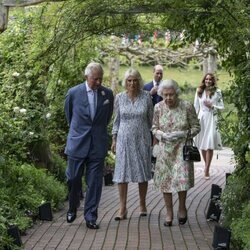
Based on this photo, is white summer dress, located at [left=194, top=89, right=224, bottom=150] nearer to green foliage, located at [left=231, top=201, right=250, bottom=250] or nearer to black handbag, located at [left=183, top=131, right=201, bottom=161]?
black handbag, located at [left=183, top=131, right=201, bottom=161]

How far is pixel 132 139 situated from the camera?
9148 mm

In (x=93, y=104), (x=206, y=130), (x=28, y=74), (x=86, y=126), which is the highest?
(x=28, y=74)

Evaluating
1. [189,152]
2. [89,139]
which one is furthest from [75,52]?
[189,152]

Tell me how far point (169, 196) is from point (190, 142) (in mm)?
678

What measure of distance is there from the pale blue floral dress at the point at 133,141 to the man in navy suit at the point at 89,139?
421 mm

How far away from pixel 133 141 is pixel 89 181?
0.86 metres

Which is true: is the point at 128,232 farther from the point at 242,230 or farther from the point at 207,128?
the point at 207,128

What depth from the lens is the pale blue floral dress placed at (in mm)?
9133

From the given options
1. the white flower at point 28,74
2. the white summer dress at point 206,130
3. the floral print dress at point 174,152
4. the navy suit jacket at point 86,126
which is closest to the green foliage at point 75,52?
the white flower at point 28,74

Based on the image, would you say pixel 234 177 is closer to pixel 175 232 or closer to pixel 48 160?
pixel 175 232

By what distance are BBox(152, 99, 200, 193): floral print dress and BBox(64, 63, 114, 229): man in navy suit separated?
67 cm

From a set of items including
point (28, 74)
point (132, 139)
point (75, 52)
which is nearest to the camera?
point (132, 139)

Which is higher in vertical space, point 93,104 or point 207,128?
point 93,104

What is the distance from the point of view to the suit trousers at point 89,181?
8578mm
